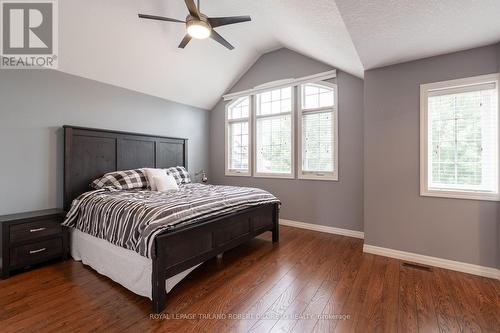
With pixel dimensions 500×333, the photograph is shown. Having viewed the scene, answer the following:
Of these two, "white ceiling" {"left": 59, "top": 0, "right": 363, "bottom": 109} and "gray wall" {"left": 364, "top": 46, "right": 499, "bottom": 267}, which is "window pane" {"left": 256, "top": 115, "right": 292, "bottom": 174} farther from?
"gray wall" {"left": 364, "top": 46, "right": 499, "bottom": 267}

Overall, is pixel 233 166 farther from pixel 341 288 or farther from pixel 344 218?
pixel 341 288

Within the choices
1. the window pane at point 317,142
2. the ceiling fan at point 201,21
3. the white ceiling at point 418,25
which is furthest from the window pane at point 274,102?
the ceiling fan at point 201,21

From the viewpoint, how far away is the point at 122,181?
3406mm

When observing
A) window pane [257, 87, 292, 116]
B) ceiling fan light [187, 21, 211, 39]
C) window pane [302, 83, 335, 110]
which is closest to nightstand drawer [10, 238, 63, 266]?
ceiling fan light [187, 21, 211, 39]

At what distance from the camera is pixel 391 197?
9.75 feet

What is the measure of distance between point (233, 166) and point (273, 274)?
3079 millimetres

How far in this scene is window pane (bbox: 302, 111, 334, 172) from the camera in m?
4.02

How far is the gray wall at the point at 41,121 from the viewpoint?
9.35ft

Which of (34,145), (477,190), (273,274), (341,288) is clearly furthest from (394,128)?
(34,145)

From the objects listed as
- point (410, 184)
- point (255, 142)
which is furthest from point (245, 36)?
point (410, 184)

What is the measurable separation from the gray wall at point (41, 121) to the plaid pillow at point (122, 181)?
0.55 metres

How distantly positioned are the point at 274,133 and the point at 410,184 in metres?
2.49

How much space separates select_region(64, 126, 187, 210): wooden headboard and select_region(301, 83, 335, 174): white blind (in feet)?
8.57

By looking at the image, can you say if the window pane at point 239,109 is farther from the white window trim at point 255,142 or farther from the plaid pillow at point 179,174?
the plaid pillow at point 179,174
